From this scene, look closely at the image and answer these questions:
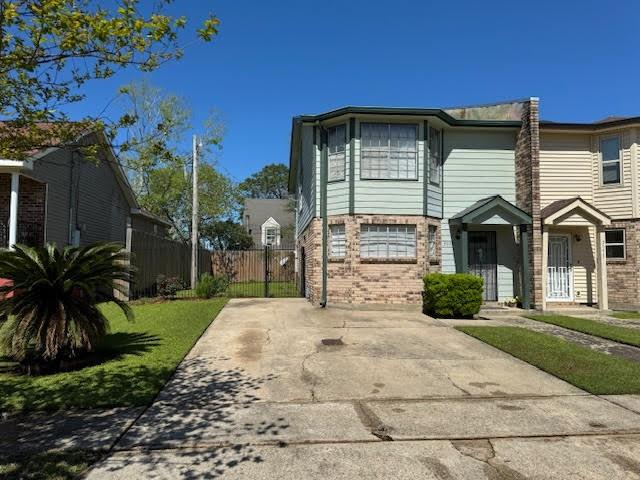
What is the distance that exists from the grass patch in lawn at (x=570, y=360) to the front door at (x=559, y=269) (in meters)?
6.43

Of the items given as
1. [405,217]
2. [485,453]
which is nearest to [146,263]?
[405,217]

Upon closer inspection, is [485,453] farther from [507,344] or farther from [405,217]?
[405,217]

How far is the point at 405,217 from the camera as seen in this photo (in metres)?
14.6

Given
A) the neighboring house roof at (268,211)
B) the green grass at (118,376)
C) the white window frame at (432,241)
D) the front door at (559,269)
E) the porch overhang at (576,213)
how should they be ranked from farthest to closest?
the neighboring house roof at (268,211), the front door at (559,269), the white window frame at (432,241), the porch overhang at (576,213), the green grass at (118,376)

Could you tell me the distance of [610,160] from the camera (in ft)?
52.6

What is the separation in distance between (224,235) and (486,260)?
1109 inches

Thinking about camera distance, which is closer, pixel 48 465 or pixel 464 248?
pixel 48 465

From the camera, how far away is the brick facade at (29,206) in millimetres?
13734

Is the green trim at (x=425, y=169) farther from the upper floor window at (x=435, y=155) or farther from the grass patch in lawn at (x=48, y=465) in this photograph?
the grass patch in lawn at (x=48, y=465)

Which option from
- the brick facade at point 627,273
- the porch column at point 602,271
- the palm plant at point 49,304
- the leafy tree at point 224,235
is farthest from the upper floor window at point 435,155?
the leafy tree at point 224,235

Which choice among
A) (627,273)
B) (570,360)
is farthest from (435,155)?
(570,360)

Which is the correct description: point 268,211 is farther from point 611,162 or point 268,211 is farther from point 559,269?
point 611,162

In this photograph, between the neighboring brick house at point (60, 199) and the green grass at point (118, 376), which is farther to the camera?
the neighboring brick house at point (60, 199)

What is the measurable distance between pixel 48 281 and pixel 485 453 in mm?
6021
